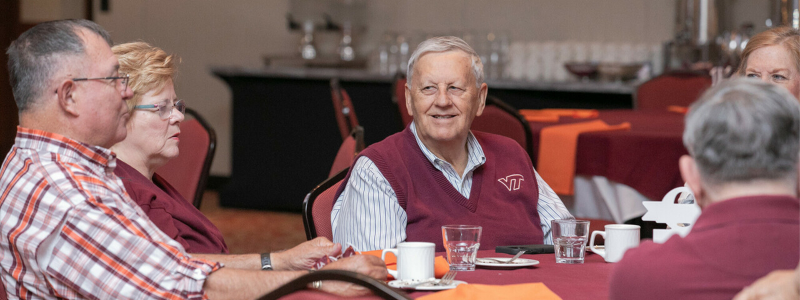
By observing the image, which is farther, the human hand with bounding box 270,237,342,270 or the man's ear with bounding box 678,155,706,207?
the human hand with bounding box 270,237,342,270

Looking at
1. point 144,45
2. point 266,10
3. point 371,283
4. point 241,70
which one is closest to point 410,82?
point 144,45

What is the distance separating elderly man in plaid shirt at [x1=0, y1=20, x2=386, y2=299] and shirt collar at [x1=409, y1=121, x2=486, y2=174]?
70 centimetres

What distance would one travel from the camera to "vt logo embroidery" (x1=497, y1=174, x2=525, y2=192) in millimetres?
2176

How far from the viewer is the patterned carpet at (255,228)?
5.19 m

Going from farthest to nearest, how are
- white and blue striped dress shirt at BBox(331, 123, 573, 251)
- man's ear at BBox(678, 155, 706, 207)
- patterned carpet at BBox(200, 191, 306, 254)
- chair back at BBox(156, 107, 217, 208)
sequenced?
patterned carpet at BBox(200, 191, 306, 254)
chair back at BBox(156, 107, 217, 208)
white and blue striped dress shirt at BBox(331, 123, 573, 251)
man's ear at BBox(678, 155, 706, 207)

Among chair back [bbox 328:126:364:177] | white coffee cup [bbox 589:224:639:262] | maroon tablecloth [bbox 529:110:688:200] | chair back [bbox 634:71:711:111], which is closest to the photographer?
white coffee cup [bbox 589:224:639:262]

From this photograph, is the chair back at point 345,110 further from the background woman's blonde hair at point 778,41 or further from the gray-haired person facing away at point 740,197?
the gray-haired person facing away at point 740,197

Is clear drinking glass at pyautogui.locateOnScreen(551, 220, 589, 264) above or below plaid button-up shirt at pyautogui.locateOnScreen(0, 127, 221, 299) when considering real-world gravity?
below

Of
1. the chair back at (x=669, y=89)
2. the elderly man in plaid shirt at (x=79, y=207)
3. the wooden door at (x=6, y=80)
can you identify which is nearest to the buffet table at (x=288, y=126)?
the chair back at (x=669, y=89)

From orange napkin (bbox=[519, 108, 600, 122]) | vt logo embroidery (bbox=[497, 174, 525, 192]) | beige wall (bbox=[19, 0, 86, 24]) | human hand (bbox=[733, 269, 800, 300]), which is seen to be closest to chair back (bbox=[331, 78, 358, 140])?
orange napkin (bbox=[519, 108, 600, 122])

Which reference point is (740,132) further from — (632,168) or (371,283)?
(632,168)

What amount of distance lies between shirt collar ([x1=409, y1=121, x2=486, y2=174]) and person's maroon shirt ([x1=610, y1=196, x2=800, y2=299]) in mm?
1089

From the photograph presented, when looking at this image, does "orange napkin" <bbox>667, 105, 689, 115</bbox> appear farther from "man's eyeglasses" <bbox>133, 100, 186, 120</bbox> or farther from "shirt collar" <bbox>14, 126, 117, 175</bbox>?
"shirt collar" <bbox>14, 126, 117, 175</bbox>

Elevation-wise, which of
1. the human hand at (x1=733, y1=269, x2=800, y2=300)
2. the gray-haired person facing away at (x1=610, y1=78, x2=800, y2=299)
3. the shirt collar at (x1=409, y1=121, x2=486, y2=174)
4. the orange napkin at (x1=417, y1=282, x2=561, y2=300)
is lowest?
the orange napkin at (x1=417, y1=282, x2=561, y2=300)
